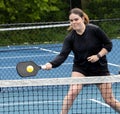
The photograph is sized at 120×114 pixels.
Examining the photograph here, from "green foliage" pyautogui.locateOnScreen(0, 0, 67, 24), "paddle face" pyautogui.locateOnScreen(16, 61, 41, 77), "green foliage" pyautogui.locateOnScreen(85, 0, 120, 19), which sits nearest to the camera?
"paddle face" pyautogui.locateOnScreen(16, 61, 41, 77)

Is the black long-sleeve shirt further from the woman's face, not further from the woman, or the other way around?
the woman's face

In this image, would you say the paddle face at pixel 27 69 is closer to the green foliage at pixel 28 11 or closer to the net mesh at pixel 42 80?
the net mesh at pixel 42 80

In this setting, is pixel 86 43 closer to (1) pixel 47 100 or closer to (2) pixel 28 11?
(1) pixel 47 100

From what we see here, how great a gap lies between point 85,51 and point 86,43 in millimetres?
101

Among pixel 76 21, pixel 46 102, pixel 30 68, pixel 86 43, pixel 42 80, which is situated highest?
pixel 76 21

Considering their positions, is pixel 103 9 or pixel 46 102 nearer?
pixel 46 102

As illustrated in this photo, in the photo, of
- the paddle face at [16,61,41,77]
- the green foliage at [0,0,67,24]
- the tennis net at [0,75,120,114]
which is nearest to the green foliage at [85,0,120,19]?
the green foliage at [0,0,67,24]

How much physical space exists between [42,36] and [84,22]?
1236 centimetres

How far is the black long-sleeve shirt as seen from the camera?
7141 mm

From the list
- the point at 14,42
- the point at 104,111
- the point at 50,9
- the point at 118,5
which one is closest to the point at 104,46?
the point at 104,111

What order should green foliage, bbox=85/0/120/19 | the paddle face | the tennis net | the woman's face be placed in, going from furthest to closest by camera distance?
1. green foliage, bbox=85/0/120/19
2. the tennis net
3. the woman's face
4. the paddle face

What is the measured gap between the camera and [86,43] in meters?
7.16

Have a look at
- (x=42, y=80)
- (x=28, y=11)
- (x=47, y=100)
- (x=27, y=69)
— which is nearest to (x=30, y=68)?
(x=27, y=69)

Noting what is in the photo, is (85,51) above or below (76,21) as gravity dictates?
below
